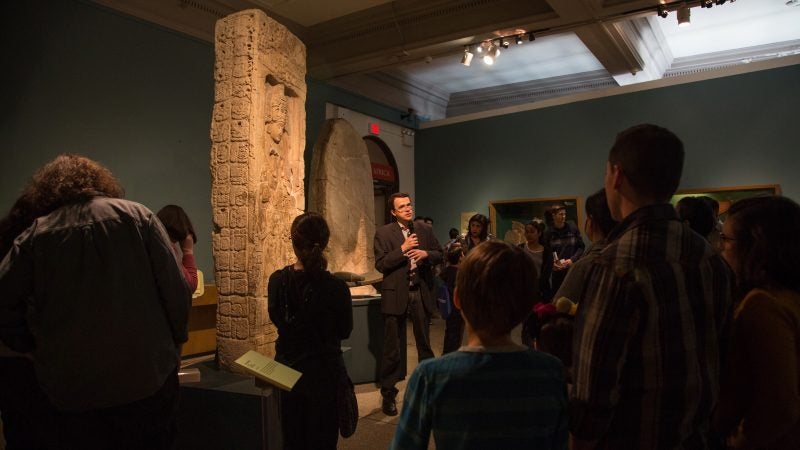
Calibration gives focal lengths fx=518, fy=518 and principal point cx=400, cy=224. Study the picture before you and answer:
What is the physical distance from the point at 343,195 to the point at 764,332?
5913 mm

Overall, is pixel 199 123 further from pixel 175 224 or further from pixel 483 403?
pixel 483 403

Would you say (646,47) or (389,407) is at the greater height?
(646,47)

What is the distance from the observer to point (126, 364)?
1904 mm

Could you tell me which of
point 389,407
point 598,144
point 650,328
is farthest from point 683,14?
point 650,328

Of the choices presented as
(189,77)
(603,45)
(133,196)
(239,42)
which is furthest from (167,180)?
(603,45)

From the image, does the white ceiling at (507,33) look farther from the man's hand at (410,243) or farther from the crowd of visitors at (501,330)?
the crowd of visitors at (501,330)

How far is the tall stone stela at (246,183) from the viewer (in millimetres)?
4121

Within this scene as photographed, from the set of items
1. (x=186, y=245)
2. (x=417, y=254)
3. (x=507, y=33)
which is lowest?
(x=417, y=254)

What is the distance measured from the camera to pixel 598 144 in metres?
7.98

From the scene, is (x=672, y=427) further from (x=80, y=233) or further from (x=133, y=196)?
(x=133, y=196)

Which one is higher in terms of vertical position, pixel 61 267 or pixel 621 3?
pixel 621 3

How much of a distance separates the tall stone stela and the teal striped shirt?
121 inches

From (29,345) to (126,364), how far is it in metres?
0.43

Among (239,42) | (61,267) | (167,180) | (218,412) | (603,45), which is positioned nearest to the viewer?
(61,267)
